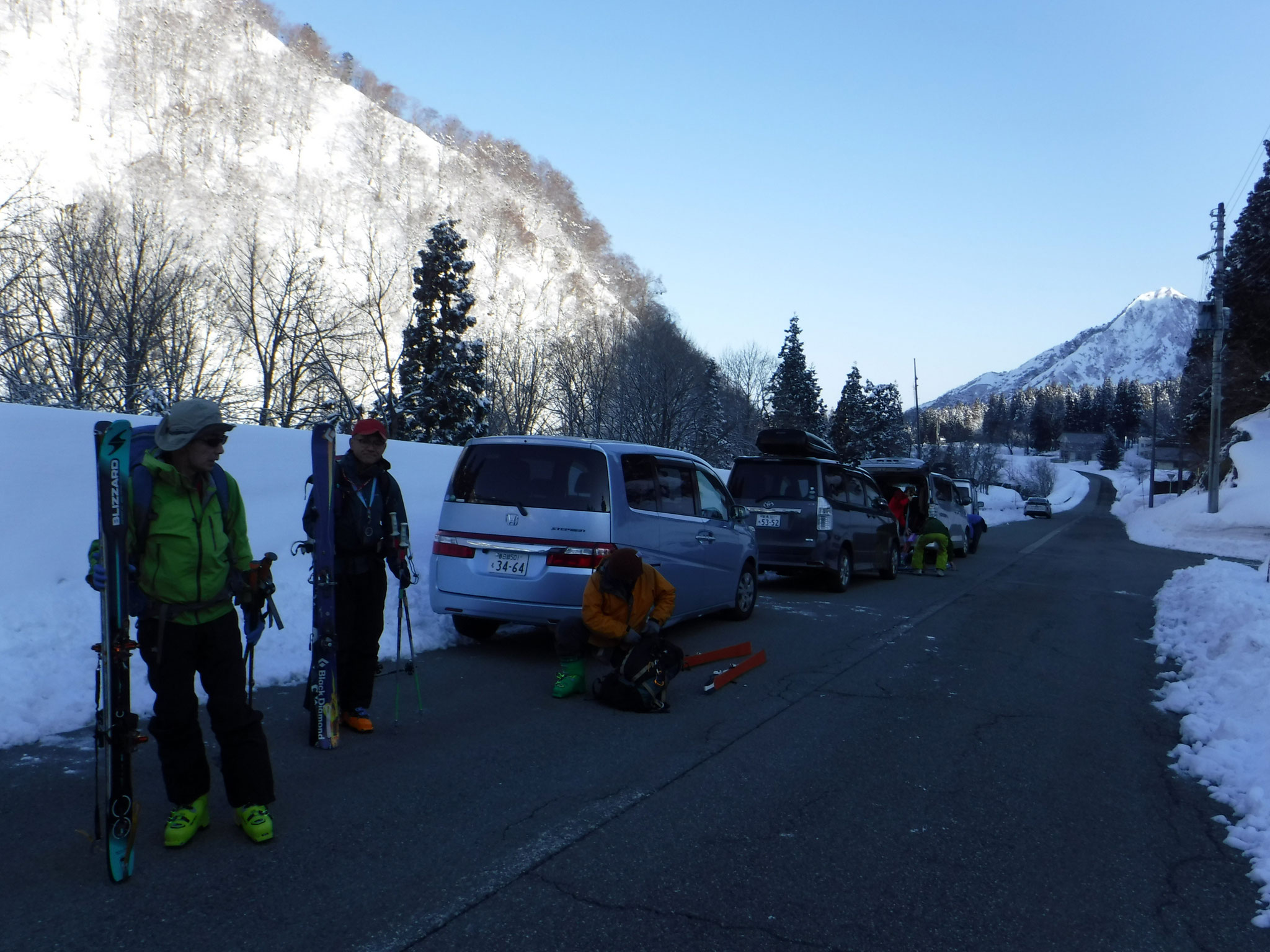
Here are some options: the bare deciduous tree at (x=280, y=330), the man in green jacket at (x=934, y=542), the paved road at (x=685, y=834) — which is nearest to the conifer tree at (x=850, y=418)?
the bare deciduous tree at (x=280, y=330)

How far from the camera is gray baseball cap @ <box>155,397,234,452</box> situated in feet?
12.5

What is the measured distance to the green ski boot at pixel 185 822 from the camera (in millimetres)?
3873

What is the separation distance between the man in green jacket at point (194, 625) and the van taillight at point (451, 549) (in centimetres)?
386

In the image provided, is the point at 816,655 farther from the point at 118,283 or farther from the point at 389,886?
the point at 118,283

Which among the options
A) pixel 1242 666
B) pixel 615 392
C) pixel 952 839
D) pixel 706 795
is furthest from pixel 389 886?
pixel 615 392

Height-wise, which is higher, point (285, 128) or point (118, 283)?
point (285, 128)

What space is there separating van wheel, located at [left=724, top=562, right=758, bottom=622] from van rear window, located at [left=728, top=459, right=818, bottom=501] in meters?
2.54

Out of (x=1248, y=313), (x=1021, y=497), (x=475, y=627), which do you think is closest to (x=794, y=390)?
(x=1248, y=313)

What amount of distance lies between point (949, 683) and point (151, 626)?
6035 millimetres

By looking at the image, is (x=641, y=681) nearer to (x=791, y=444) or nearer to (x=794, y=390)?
(x=791, y=444)

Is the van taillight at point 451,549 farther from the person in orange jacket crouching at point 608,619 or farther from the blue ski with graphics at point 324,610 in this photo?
the blue ski with graphics at point 324,610

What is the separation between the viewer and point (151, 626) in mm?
3867

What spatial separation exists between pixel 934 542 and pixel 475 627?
432 inches

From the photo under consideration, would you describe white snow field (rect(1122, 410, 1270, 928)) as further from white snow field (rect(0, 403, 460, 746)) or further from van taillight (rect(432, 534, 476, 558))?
white snow field (rect(0, 403, 460, 746))
